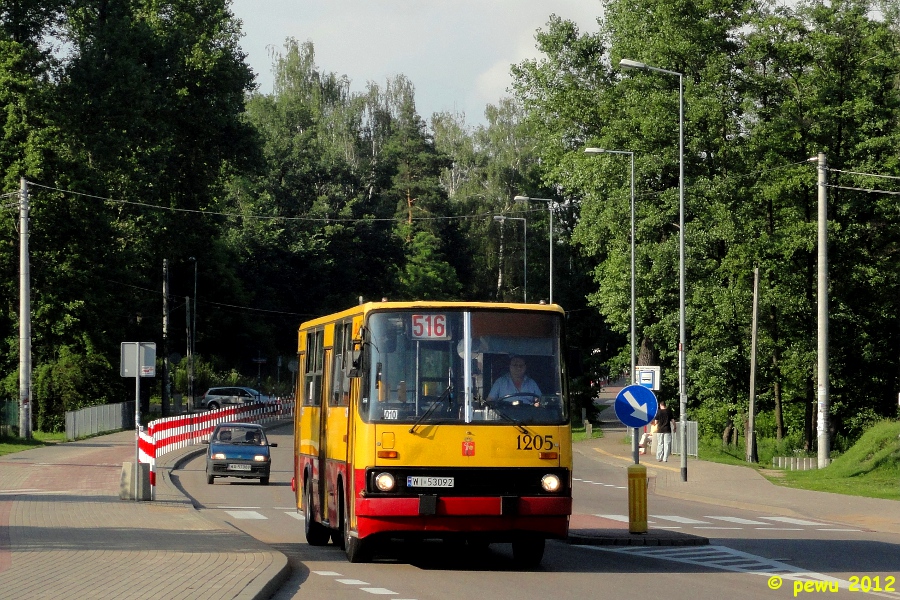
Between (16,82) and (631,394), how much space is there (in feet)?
116

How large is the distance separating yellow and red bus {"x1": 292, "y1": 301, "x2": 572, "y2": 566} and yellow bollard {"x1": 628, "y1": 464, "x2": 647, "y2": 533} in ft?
11.2

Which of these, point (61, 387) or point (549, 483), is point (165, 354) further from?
point (549, 483)

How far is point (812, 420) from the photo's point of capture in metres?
51.5

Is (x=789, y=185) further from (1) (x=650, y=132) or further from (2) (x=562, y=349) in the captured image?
(2) (x=562, y=349)

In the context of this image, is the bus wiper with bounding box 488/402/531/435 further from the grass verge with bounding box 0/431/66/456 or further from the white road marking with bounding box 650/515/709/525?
the grass verge with bounding box 0/431/66/456

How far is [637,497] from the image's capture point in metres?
18.0

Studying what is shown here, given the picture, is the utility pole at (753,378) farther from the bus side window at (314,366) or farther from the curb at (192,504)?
the bus side window at (314,366)

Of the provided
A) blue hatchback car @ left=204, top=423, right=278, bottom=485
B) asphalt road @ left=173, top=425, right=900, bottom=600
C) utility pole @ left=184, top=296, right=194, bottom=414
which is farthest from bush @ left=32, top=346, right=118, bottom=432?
asphalt road @ left=173, top=425, right=900, bottom=600

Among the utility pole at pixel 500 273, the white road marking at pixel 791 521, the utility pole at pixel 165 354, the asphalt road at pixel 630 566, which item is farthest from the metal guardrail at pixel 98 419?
the utility pole at pixel 500 273

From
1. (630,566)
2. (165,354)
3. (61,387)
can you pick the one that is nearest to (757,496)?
(630,566)

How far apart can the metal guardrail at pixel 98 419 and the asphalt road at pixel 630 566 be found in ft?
86.2

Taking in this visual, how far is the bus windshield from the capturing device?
13930mm

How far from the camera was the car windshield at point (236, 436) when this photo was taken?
104 feet

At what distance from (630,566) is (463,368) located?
120 inches
